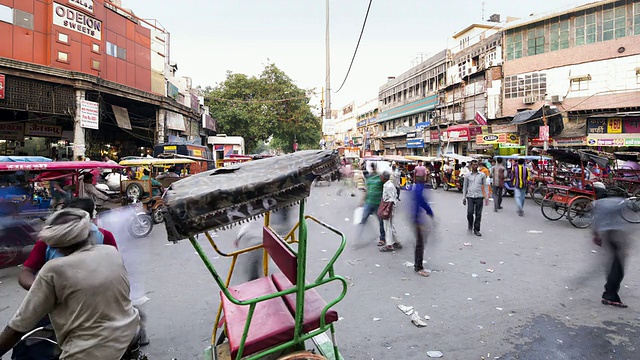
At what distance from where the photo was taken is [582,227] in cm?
866

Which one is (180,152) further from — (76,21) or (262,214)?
(262,214)

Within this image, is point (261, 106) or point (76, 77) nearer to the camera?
point (76, 77)

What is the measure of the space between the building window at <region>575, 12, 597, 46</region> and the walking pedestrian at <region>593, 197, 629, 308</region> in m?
23.2

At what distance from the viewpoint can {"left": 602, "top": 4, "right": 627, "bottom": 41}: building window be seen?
19703 millimetres

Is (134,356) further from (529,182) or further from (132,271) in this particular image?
(529,182)

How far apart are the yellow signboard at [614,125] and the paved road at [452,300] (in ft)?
58.8

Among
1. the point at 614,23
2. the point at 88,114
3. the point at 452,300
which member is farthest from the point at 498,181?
the point at 614,23

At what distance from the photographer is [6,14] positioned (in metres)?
13.2

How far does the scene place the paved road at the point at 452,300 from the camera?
3.30 meters

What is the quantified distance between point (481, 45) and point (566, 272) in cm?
2742

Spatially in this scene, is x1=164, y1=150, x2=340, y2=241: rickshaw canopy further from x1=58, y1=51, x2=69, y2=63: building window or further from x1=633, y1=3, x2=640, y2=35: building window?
x1=633, y1=3, x2=640, y2=35: building window

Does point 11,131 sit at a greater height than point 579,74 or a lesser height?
lesser

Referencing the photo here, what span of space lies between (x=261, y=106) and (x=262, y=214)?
31292mm

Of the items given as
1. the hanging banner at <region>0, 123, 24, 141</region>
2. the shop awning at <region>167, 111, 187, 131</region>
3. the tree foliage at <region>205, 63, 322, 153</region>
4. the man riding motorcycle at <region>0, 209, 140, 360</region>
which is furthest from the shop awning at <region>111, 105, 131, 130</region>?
the man riding motorcycle at <region>0, 209, 140, 360</region>
